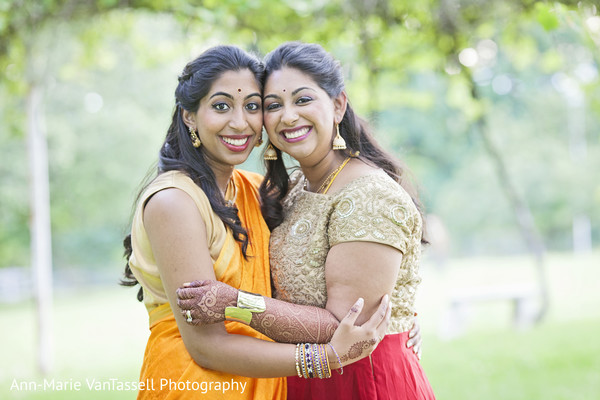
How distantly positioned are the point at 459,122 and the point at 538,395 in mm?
22965

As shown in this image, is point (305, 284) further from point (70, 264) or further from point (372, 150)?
point (70, 264)

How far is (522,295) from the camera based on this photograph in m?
11.1

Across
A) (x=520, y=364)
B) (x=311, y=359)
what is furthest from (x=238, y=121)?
(x=520, y=364)

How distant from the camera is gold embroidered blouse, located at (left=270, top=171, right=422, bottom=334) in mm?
2270

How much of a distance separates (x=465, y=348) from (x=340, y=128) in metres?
6.92

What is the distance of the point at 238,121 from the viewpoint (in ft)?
8.16

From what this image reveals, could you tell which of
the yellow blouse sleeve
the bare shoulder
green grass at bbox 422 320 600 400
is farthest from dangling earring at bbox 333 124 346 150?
green grass at bbox 422 320 600 400

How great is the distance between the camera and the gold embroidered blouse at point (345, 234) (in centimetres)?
227

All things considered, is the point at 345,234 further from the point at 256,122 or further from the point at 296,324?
the point at 256,122

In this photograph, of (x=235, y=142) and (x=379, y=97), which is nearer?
(x=235, y=142)

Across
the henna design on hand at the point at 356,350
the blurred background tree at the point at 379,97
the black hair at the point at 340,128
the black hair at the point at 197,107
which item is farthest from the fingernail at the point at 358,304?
the blurred background tree at the point at 379,97

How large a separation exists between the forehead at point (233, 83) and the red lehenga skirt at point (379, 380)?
→ 3.90 feet

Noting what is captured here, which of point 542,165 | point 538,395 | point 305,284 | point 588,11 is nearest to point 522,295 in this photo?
point 538,395

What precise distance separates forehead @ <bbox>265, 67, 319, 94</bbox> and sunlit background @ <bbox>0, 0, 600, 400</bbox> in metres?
0.72
